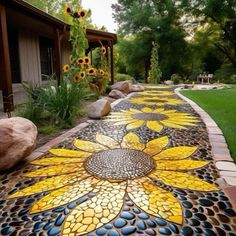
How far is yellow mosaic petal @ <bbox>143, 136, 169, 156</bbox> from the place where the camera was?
299cm

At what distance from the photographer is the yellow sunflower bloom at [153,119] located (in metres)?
4.26

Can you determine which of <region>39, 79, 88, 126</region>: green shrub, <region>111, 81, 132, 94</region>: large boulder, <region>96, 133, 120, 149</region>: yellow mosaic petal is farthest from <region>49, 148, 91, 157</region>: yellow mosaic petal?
<region>111, 81, 132, 94</region>: large boulder

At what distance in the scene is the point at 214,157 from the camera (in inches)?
109

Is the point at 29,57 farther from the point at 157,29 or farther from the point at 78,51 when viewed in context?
the point at 157,29

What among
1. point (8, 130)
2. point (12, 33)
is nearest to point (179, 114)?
point (8, 130)

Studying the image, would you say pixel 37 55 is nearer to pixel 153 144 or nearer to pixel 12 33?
pixel 12 33

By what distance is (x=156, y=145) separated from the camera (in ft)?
10.6

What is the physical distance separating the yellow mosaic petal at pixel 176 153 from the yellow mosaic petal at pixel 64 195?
92 centimetres

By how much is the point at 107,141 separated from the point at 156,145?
671 millimetres

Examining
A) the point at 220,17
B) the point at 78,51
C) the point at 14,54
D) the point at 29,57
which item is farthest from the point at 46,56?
the point at 220,17

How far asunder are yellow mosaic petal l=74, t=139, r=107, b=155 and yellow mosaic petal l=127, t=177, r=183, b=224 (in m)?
0.94

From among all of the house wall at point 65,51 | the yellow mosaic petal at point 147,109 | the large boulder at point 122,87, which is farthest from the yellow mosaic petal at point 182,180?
the house wall at point 65,51

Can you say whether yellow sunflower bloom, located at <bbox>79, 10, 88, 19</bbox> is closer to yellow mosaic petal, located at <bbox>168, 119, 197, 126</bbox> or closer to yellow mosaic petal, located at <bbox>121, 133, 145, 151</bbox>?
yellow mosaic petal, located at <bbox>168, 119, 197, 126</bbox>

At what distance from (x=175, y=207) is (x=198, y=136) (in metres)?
1.93
